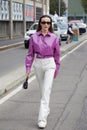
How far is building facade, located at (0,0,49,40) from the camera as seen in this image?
40.9 m

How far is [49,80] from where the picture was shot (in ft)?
23.9

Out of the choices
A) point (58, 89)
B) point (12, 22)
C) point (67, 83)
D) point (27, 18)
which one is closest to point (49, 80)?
point (58, 89)

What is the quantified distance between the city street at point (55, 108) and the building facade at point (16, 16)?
92.9 ft

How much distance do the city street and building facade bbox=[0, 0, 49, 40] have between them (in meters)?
28.3

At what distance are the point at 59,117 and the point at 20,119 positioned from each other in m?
0.70

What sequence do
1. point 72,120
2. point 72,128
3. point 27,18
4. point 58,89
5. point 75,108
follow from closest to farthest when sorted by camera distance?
point 72,128, point 72,120, point 75,108, point 58,89, point 27,18

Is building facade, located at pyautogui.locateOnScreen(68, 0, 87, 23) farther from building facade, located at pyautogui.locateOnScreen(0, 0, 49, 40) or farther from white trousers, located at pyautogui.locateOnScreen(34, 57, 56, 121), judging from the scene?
→ white trousers, located at pyautogui.locateOnScreen(34, 57, 56, 121)

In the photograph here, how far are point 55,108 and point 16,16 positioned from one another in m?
37.1

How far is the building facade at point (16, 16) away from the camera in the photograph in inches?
1609

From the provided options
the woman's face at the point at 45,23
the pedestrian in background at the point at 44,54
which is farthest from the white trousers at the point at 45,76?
the woman's face at the point at 45,23

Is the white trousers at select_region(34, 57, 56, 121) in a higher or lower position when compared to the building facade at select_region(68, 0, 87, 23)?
higher

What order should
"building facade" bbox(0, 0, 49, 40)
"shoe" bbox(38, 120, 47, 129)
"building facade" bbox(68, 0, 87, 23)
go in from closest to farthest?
1. "shoe" bbox(38, 120, 47, 129)
2. "building facade" bbox(0, 0, 49, 40)
3. "building facade" bbox(68, 0, 87, 23)

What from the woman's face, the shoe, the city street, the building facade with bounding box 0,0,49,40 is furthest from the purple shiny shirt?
the building facade with bounding box 0,0,49,40

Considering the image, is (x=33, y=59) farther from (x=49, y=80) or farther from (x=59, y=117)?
(x=59, y=117)
